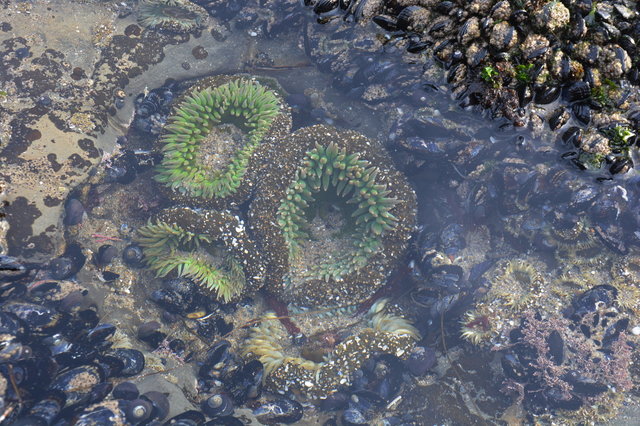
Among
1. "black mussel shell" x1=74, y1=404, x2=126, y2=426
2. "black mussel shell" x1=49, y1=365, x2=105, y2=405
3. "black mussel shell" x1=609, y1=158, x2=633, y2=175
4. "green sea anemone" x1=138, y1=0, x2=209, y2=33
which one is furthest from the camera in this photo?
"green sea anemone" x1=138, y1=0, x2=209, y2=33

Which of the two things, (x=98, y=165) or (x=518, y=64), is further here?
(x=98, y=165)

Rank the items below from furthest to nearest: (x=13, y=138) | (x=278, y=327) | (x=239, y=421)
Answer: (x=278, y=327)
(x=13, y=138)
(x=239, y=421)

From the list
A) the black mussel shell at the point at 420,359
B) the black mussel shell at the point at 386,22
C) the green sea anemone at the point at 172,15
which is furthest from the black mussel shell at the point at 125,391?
the green sea anemone at the point at 172,15

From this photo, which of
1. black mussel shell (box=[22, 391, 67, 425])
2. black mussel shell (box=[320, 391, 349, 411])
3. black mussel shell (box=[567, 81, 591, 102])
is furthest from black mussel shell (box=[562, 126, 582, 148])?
black mussel shell (box=[22, 391, 67, 425])

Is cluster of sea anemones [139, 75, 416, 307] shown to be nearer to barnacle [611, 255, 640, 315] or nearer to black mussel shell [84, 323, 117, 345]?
black mussel shell [84, 323, 117, 345]

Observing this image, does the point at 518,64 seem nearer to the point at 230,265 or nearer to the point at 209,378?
the point at 230,265

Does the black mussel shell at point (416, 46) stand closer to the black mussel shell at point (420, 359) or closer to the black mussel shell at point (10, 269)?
Result: the black mussel shell at point (420, 359)

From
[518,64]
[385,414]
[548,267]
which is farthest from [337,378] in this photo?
[518,64]
